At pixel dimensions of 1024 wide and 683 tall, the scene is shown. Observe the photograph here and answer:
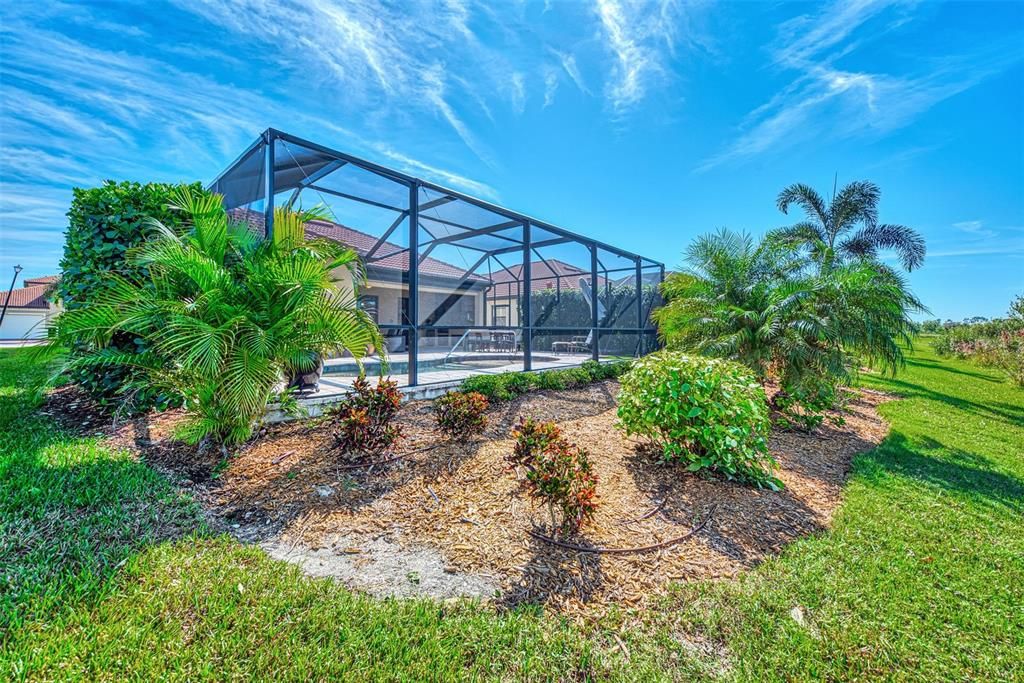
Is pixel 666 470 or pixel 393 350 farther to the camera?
pixel 393 350

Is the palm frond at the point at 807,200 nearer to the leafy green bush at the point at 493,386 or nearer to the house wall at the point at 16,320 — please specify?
the leafy green bush at the point at 493,386

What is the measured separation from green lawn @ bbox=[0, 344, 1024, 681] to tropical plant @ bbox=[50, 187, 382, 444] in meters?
0.81

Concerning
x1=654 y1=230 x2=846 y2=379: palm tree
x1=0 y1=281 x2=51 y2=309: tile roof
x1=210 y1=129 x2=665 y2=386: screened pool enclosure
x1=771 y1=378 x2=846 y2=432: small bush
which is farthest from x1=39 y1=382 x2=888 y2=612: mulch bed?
x1=0 y1=281 x2=51 y2=309: tile roof

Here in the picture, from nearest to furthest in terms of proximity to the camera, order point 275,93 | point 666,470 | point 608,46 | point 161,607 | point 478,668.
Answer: point 478,668
point 161,607
point 666,470
point 275,93
point 608,46

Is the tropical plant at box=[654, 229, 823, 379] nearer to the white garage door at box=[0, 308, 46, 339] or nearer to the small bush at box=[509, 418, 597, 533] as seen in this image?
the small bush at box=[509, 418, 597, 533]

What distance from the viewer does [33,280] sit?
3494 cm

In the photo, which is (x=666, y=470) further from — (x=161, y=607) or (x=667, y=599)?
(x=161, y=607)

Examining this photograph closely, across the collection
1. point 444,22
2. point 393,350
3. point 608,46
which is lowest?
point 393,350

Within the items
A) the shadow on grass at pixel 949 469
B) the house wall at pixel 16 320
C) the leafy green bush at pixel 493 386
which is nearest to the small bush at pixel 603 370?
the leafy green bush at pixel 493 386

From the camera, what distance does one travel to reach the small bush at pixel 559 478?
112 inches

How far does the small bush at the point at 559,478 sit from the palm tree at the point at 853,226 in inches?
687

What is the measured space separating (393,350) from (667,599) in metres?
6.43

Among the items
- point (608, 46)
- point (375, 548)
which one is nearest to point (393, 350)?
point (375, 548)

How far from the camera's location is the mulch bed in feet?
8.15
